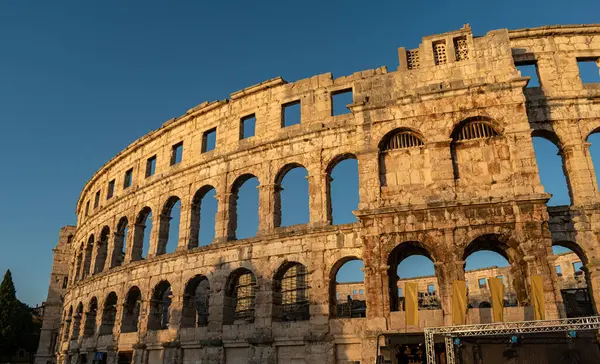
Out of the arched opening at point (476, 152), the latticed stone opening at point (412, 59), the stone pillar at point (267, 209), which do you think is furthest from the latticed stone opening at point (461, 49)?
the stone pillar at point (267, 209)

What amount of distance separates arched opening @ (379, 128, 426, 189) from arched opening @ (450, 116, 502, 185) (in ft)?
4.37

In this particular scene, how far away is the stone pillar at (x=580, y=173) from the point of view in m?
17.7

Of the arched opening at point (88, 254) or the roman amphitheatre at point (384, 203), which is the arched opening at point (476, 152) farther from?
the arched opening at point (88, 254)

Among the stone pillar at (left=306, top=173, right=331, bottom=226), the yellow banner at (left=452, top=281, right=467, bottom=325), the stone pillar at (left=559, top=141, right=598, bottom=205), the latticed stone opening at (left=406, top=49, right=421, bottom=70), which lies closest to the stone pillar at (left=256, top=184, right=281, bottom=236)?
the stone pillar at (left=306, top=173, right=331, bottom=226)

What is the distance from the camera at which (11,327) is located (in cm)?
4228

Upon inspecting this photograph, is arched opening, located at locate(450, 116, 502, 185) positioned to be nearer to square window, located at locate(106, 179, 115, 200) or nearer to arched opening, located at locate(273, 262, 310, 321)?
arched opening, located at locate(273, 262, 310, 321)

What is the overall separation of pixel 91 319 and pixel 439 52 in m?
25.6

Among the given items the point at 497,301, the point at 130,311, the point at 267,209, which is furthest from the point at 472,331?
the point at 130,311

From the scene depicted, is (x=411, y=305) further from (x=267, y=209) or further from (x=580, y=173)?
(x=580, y=173)

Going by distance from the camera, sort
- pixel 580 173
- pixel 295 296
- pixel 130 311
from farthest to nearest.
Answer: pixel 295 296 < pixel 130 311 < pixel 580 173

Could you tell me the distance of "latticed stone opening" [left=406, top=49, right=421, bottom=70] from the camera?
1985 cm

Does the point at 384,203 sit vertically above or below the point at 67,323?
above

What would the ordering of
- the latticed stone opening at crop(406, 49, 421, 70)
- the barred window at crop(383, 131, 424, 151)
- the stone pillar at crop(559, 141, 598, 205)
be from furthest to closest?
the latticed stone opening at crop(406, 49, 421, 70) → the barred window at crop(383, 131, 424, 151) → the stone pillar at crop(559, 141, 598, 205)

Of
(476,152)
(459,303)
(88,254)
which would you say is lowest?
(459,303)
